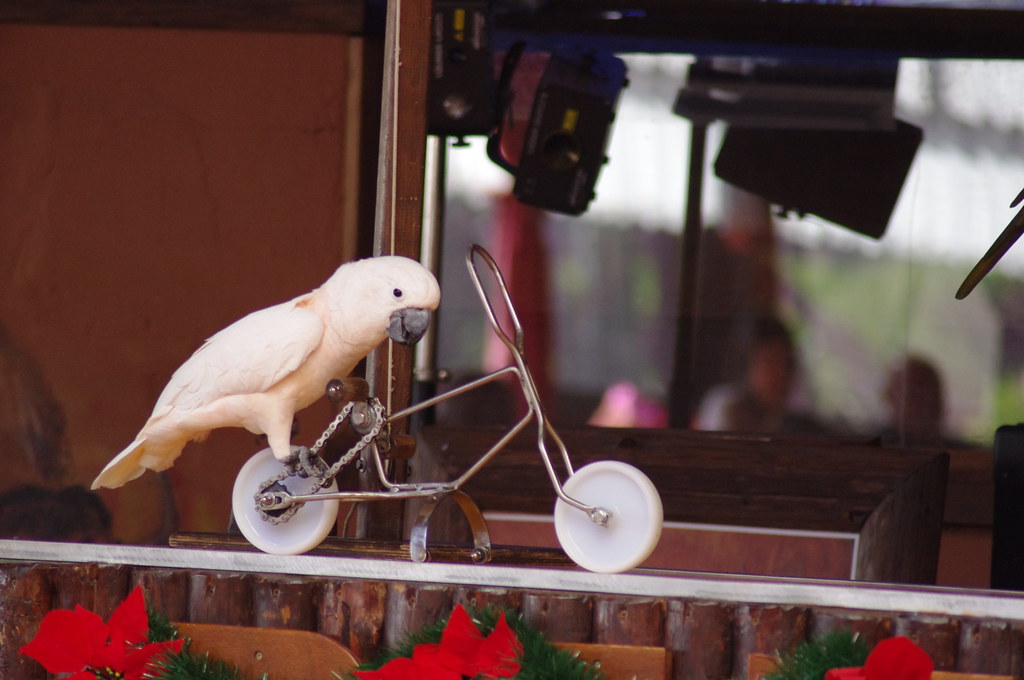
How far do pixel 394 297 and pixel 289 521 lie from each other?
0.87ft

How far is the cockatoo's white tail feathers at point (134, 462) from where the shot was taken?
3.92 feet

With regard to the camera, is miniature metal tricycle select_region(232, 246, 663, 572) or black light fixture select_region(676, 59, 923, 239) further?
black light fixture select_region(676, 59, 923, 239)

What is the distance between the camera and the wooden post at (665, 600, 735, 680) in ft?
3.38

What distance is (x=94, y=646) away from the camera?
3.53 feet

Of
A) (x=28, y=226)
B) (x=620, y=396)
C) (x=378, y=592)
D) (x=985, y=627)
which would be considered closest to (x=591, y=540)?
(x=378, y=592)

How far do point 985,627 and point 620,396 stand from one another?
213 cm

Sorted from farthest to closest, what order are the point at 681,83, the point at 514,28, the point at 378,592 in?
1. the point at 681,83
2. the point at 514,28
3. the point at 378,592

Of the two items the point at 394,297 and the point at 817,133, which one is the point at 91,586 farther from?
the point at 817,133

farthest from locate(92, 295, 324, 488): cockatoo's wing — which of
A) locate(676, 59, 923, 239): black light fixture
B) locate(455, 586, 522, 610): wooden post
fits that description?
locate(676, 59, 923, 239): black light fixture

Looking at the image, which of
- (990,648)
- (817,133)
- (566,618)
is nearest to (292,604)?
(566,618)

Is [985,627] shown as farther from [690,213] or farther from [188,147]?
[690,213]

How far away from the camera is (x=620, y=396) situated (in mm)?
3102

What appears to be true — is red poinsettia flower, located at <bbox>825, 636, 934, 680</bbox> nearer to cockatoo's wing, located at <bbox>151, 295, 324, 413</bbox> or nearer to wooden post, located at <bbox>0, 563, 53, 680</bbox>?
cockatoo's wing, located at <bbox>151, 295, 324, 413</bbox>

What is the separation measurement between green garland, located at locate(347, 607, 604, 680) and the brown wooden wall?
0.06ft
